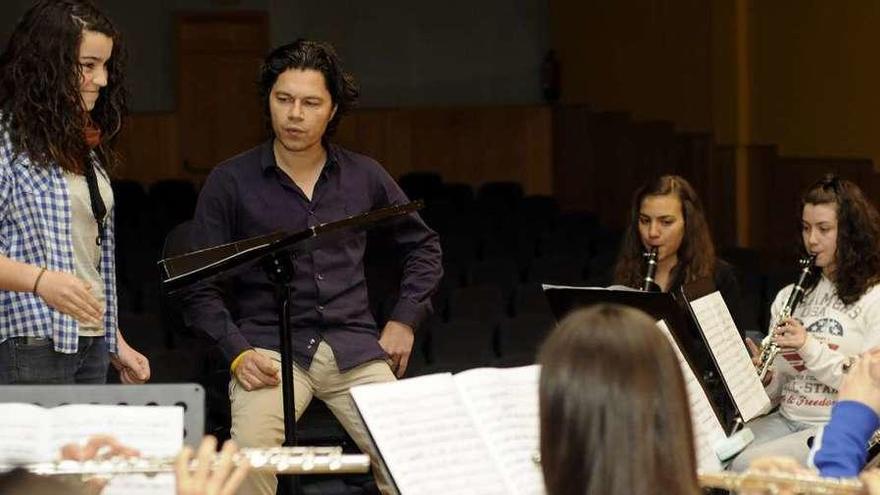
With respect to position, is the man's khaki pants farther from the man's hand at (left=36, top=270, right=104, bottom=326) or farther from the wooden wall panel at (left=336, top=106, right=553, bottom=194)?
the wooden wall panel at (left=336, top=106, right=553, bottom=194)

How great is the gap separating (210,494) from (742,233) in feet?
28.5

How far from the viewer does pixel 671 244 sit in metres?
4.60

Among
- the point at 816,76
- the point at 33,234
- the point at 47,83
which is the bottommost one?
the point at 33,234

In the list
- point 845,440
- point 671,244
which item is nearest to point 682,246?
point 671,244

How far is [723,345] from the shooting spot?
12.3 feet

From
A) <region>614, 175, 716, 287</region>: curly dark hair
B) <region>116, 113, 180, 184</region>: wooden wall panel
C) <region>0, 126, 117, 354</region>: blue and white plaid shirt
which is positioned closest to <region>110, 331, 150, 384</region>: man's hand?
<region>0, 126, 117, 354</region>: blue and white plaid shirt

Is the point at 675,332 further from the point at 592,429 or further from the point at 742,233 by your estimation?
the point at 742,233

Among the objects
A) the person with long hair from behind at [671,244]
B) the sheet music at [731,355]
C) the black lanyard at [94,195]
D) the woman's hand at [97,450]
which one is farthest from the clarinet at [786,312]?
the woman's hand at [97,450]

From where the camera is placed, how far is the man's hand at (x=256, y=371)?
367 cm

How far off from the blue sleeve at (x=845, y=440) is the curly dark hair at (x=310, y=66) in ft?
6.29

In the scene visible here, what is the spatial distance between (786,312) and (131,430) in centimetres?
221

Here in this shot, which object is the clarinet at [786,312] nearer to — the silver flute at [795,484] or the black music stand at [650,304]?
the black music stand at [650,304]

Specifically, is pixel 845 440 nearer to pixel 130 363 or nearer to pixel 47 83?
pixel 130 363

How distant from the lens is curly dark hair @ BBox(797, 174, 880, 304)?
408 cm
